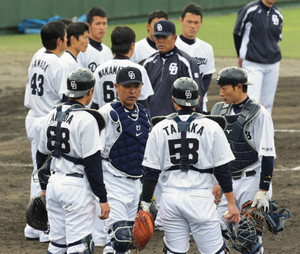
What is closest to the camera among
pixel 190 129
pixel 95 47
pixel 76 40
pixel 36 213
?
pixel 190 129

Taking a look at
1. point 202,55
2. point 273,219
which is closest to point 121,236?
point 273,219

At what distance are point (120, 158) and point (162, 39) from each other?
2091mm

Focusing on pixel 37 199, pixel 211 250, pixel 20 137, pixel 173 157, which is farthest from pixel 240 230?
pixel 20 137

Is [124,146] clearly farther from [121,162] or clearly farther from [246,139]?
[246,139]

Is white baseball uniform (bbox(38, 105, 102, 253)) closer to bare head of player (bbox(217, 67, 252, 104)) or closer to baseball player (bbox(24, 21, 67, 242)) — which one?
bare head of player (bbox(217, 67, 252, 104))

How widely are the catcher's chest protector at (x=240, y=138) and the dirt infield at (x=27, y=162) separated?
58.2 inches

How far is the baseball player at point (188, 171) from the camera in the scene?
6180mm

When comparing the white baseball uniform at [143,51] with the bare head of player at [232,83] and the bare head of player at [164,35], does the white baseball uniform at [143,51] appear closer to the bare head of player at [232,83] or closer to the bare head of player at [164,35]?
the bare head of player at [164,35]

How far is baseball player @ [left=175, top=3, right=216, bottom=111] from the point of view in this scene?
10.5 m

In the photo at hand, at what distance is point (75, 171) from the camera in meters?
6.56

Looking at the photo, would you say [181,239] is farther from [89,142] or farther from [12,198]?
[12,198]

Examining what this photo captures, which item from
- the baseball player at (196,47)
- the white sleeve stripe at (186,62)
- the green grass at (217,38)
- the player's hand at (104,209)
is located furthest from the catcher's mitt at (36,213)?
the green grass at (217,38)

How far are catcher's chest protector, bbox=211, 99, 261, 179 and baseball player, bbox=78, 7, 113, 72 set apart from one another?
3.50 meters

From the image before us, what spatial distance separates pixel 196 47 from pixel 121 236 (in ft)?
14.0
